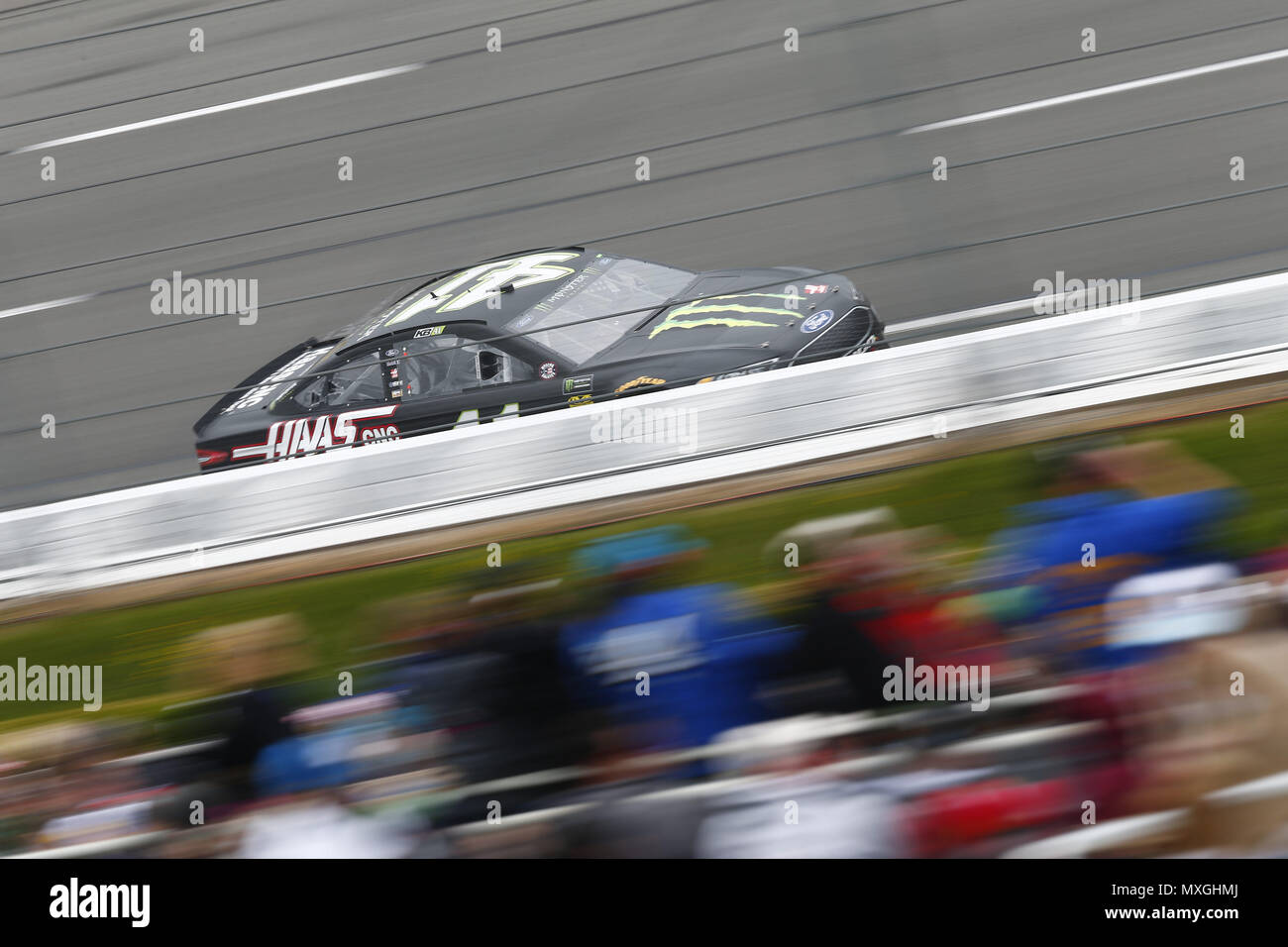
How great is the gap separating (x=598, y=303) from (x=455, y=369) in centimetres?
75

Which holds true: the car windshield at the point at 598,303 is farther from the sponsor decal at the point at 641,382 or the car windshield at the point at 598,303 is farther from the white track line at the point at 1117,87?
the white track line at the point at 1117,87

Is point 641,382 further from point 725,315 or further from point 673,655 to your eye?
point 673,655

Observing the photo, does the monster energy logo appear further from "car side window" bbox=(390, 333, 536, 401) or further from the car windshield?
"car side window" bbox=(390, 333, 536, 401)

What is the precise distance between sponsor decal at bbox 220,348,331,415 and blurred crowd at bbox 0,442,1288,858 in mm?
2895

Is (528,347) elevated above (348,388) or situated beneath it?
elevated above

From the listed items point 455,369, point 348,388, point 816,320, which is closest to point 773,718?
point 816,320

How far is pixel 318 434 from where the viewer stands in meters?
5.89

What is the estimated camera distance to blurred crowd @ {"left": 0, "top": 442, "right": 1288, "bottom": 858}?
112 inches

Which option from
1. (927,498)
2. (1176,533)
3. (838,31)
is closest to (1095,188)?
(838,31)

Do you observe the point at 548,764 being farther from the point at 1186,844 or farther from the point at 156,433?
the point at 156,433

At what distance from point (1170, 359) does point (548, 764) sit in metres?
2.32

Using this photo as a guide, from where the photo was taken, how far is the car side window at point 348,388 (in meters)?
5.86

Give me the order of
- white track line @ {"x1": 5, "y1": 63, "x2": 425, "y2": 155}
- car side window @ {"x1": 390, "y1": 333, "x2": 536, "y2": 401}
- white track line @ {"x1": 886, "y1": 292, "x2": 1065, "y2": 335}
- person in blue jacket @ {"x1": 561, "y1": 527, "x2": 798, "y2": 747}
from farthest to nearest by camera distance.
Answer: white track line @ {"x1": 5, "y1": 63, "x2": 425, "y2": 155}
car side window @ {"x1": 390, "y1": 333, "x2": 536, "y2": 401}
white track line @ {"x1": 886, "y1": 292, "x2": 1065, "y2": 335}
person in blue jacket @ {"x1": 561, "y1": 527, "x2": 798, "y2": 747}

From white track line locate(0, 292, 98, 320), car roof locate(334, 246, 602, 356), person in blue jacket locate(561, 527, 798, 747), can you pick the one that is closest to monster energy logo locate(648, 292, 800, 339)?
car roof locate(334, 246, 602, 356)
